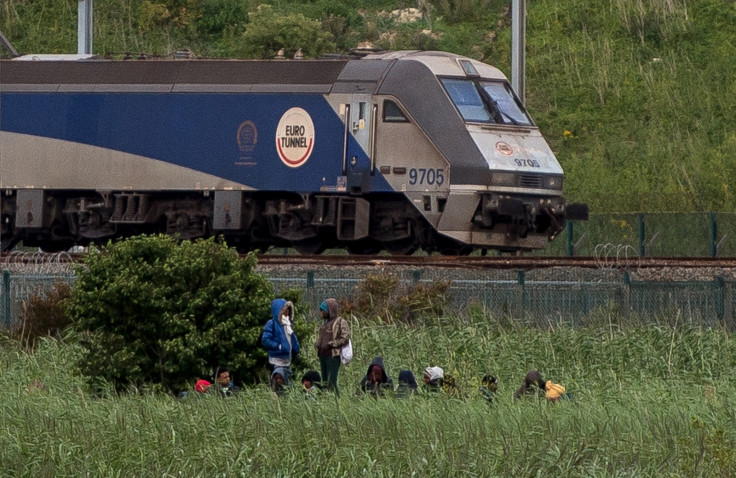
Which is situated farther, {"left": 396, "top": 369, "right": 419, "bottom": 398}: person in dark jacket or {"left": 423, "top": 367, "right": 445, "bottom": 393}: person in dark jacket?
{"left": 423, "top": 367, "right": 445, "bottom": 393}: person in dark jacket

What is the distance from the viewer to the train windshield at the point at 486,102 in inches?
1038

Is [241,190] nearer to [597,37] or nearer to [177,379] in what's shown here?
[177,379]

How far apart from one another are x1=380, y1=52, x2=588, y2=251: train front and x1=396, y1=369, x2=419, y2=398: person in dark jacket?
31.9ft

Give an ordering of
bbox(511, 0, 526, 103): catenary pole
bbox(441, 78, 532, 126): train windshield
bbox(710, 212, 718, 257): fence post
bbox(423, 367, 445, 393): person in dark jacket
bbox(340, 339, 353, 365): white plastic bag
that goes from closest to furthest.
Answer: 1. bbox(423, 367, 445, 393): person in dark jacket
2. bbox(340, 339, 353, 365): white plastic bag
3. bbox(441, 78, 532, 126): train windshield
4. bbox(511, 0, 526, 103): catenary pole
5. bbox(710, 212, 718, 257): fence post

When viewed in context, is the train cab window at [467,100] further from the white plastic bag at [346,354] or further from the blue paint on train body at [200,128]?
the white plastic bag at [346,354]

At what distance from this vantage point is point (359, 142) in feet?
87.2

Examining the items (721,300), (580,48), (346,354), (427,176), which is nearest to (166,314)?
(346,354)

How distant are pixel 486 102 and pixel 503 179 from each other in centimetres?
178

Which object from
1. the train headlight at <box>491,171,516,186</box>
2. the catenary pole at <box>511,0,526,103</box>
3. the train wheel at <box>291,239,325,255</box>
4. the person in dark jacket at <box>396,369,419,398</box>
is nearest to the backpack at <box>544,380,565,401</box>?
the person in dark jacket at <box>396,369,419,398</box>

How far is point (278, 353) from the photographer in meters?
16.6

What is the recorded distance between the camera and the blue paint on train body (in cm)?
2691

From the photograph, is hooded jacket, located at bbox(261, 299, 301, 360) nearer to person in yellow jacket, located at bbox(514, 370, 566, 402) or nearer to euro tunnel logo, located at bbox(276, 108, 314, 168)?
person in yellow jacket, located at bbox(514, 370, 566, 402)

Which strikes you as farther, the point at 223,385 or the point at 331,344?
the point at 331,344

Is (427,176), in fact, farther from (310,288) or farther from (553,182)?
(310,288)
